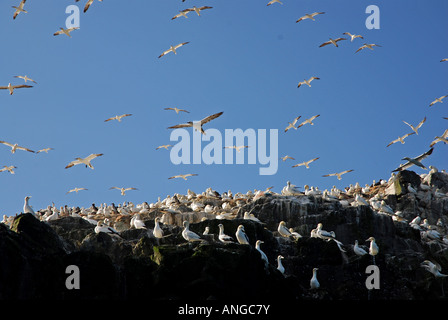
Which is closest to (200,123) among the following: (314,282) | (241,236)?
(241,236)

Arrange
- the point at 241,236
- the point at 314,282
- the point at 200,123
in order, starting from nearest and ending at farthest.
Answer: the point at 241,236 → the point at 314,282 → the point at 200,123

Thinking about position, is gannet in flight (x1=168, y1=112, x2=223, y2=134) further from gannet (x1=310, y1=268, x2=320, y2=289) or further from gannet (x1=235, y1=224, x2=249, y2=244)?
gannet (x1=310, y1=268, x2=320, y2=289)

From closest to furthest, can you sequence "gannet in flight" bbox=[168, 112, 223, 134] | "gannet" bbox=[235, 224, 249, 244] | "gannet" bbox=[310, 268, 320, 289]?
"gannet" bbox=[235, 224, 249, 244] < "gannet" bbox=[310, 268, 320, 289] < "gannet in flight" bbox=[168, 112, 223, 134]

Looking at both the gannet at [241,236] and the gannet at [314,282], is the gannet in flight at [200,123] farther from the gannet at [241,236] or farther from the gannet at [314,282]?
the gannet at [314,282]

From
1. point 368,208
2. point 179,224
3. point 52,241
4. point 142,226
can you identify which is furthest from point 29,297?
point 368,208

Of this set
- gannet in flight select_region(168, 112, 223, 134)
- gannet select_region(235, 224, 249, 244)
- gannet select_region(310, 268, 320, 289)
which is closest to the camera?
gannet select_region(235, 224, 249, 244)

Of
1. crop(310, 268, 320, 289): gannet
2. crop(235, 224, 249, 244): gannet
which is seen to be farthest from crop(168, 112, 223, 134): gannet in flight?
crop(310, 268, 320, 289): gannet

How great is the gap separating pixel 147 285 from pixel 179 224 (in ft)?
36.5

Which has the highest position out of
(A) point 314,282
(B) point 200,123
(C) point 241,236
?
(B) point 200,123

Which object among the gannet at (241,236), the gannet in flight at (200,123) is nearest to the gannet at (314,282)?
the gannet at (241,236)

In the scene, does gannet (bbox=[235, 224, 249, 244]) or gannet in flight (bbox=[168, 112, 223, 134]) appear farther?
gannet in flight (bbox=[168, 112, 223, 134])

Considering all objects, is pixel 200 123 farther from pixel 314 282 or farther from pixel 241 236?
pixel 314 282

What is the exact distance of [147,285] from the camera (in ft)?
89.4
